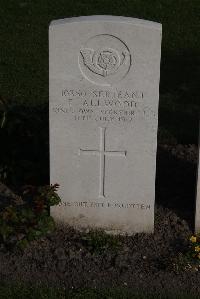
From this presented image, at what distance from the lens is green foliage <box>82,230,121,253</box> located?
233 inches

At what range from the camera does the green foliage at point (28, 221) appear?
18.9 feet

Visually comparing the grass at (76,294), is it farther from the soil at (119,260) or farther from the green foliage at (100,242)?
the green foliage at (100,242)

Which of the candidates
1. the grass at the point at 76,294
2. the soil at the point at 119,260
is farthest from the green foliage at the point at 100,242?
the grass at the point at 76,294

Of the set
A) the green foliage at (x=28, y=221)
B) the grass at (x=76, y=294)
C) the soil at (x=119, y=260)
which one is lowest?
the grass at (x=76, y=294)

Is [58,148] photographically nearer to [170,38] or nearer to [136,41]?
[136,41]

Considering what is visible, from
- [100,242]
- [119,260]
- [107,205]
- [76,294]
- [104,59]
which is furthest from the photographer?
[107,205]

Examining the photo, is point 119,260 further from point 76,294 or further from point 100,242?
point 76,294

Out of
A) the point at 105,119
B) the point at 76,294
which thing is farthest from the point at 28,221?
the point at 105,119

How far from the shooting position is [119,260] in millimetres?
5797

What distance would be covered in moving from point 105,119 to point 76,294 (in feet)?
4.69

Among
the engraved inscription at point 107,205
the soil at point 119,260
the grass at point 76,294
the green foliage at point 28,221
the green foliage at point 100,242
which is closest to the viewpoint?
the grass at point 76,294

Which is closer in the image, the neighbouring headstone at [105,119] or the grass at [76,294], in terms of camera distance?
the grass at [76,294]

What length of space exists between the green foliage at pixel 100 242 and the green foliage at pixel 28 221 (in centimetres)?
32

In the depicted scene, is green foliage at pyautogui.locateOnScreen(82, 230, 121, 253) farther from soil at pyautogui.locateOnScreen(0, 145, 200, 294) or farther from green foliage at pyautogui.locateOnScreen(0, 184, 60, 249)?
green foliage at pyautogui.locateOnScreen(0, 184, 60, 249)
